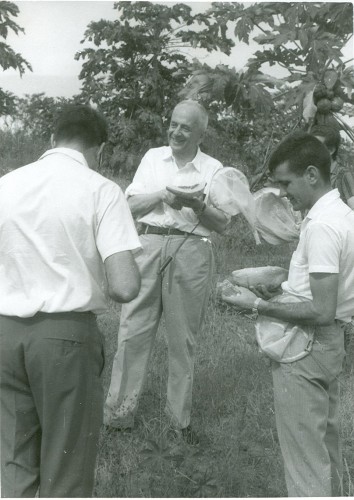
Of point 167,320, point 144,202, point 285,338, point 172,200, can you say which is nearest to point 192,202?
point 172,200

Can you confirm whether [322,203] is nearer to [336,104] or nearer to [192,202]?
[192,202]

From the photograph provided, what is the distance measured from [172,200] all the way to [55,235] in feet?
4.57

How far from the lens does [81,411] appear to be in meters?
2.29

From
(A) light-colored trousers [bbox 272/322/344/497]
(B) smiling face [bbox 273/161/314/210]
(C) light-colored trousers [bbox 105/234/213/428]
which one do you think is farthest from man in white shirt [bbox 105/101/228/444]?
(A) light-colored trousers [bbox 272/322/344/497]

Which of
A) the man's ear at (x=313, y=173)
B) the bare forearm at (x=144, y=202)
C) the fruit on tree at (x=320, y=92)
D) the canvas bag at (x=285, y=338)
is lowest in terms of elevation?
the canvas bag at (x=285, y=338)

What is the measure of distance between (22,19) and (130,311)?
1.70 meters

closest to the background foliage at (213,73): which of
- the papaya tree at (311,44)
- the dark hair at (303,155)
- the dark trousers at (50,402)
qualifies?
the papaya tree at (311,44)

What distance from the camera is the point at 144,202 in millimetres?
3715

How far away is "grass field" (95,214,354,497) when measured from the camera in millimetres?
3148

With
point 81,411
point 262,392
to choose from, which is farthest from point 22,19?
point 262,392

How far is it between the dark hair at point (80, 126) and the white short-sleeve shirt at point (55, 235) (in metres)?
0.18

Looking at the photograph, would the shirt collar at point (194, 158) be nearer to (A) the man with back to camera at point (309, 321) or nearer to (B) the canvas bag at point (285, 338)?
(A) the man with back to camera at point (309, 321)

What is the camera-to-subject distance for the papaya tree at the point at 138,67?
4555mm

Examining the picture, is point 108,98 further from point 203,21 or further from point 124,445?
point 124,445
